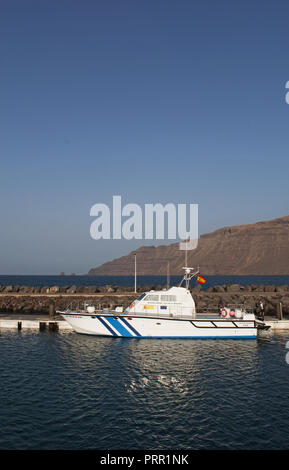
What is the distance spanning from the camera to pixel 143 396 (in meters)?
17.4

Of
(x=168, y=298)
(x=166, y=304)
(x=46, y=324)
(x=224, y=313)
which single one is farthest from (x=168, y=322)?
(x=46, y=324)

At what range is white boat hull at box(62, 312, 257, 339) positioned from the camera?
30.1 meters

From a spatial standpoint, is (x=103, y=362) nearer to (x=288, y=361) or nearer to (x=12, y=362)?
(x=12, y=362)

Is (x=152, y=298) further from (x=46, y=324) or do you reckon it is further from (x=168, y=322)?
(x=46, y=324)

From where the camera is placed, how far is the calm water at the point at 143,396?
13.2 metres

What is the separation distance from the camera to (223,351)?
2653 cm

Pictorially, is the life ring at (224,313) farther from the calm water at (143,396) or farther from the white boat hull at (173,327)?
the calm water at (143,396)

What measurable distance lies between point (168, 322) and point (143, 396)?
12824mm

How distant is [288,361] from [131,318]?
12.7 meters

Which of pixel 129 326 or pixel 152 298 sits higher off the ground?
pixel 152 298

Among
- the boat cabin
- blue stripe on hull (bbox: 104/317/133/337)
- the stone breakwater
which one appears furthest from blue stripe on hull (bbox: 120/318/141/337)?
the stone breakwater

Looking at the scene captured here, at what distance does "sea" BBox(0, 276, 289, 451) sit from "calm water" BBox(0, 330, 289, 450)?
4 cm

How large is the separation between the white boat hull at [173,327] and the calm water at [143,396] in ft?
6.12
